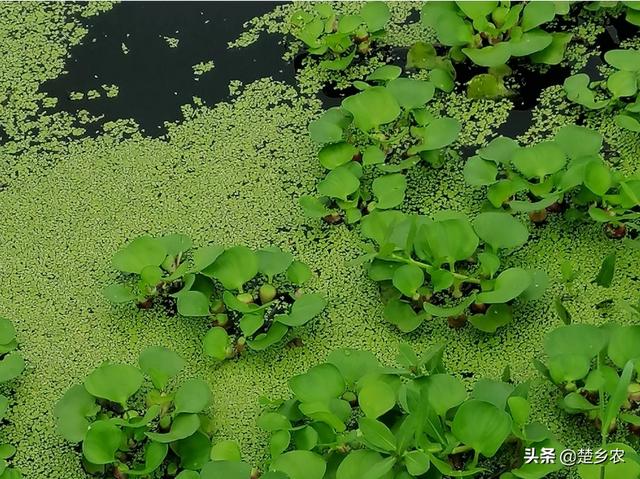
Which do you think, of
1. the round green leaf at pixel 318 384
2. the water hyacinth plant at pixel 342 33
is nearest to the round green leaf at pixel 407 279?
the round green leaf at pixel 318 384

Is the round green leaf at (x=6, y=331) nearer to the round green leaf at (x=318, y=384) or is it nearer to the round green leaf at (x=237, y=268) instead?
the round green leaf at (x=237, y=268)

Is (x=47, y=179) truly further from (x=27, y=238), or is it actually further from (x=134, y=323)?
(x=134, y=323)

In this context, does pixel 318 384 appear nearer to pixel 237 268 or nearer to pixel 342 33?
pixel 237 268

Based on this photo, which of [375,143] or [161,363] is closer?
[161,363]

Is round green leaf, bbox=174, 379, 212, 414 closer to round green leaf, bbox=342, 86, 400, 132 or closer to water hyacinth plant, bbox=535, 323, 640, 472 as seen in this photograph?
water hyacinth plant, bbox=535, 323, 640, 472

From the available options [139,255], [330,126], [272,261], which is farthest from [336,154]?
[139,255]
